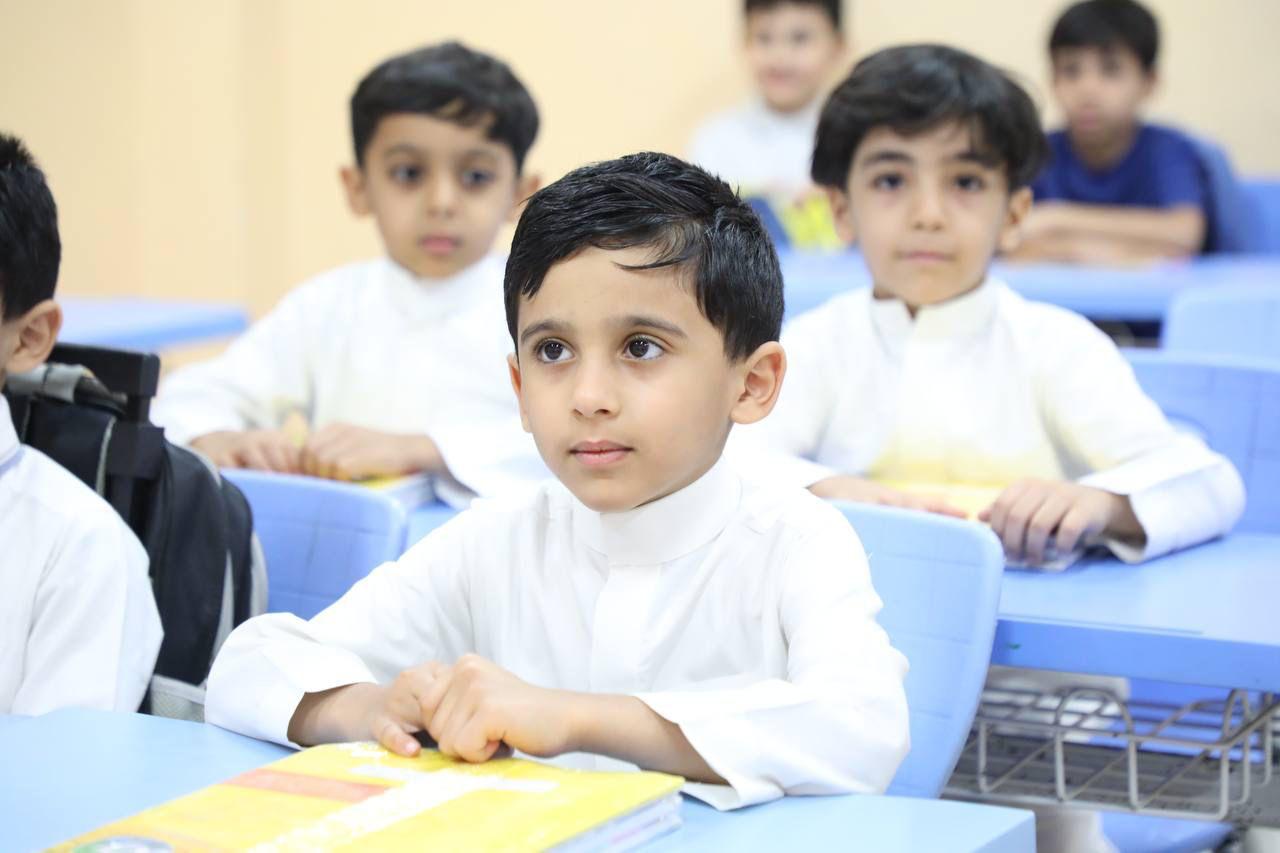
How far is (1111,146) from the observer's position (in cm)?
470

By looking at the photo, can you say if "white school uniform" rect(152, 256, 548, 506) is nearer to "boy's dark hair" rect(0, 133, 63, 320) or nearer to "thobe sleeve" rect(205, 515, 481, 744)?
"boy's dark hair" rect(0, 133, 63, 320)

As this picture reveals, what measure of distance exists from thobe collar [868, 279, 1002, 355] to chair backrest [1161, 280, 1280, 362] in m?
0.61

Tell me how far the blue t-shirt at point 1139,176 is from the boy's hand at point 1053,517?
2.73 m

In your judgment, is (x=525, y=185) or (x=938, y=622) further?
(x=525, y=185)

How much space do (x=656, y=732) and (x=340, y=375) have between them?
1.67 m

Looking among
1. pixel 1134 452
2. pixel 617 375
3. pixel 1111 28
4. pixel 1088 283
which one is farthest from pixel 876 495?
pixel 1111 28

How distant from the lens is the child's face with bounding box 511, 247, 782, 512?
1.34m

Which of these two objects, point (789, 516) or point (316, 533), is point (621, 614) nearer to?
point (789, 516)

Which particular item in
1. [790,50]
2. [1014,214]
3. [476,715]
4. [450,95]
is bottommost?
[476,715]

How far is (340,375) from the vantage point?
2764 mm

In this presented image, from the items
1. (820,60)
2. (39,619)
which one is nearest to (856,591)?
(39,619)

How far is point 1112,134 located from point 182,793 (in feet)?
13.1

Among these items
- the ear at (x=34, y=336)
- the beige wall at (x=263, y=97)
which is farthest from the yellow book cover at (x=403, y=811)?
the beige wall at (x=263, y=97)

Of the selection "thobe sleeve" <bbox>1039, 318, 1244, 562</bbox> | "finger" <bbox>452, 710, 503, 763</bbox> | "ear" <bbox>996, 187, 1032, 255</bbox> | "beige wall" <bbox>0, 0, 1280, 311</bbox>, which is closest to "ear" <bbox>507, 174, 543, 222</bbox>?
"ear" <bbox>996, 187, 1032, 255</bbox>
